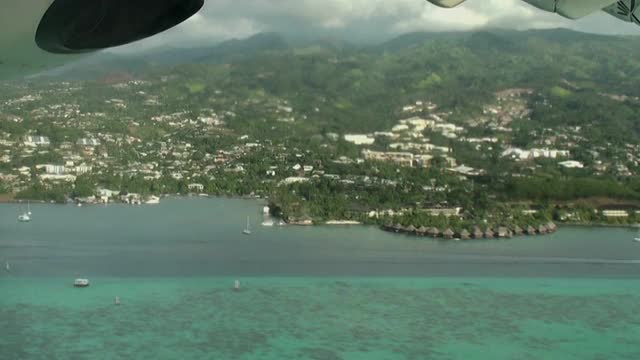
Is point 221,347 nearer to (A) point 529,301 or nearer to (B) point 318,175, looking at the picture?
(A) point 529,301

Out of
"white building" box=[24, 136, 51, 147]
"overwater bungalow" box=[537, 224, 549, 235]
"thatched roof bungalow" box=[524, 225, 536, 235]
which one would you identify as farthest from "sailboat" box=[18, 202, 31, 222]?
"overwater bungalow" box=[537, 224, 549, 235]

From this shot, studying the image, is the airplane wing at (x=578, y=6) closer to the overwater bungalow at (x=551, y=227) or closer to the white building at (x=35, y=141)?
the white building at (x=35, y=141)

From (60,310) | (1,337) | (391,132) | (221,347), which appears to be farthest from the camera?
(391,132)

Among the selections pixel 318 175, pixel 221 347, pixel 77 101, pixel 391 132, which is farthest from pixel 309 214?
pixel 221 347

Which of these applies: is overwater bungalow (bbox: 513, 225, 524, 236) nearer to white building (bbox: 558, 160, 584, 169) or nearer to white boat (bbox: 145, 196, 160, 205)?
white building (bbox: 558, 160, 584, 169)

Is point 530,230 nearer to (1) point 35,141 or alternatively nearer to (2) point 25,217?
(1) point 35,141

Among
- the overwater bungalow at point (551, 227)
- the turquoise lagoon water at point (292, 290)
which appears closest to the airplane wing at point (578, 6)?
the turquoise lagoon water at point (292, 290)
